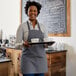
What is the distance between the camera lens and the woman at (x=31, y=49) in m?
1.91

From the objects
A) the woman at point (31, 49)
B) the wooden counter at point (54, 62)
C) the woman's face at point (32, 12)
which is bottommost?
the wooden counter at point (54, 62)

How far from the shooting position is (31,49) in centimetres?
192

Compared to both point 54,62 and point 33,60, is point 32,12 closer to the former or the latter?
point 33,60

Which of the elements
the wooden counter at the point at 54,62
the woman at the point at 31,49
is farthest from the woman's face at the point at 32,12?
the wooden counter at the point at 54,62

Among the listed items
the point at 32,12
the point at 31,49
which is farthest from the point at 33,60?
the point at 32,12

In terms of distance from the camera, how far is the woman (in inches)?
75.1

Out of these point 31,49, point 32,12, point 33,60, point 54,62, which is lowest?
point 54,62

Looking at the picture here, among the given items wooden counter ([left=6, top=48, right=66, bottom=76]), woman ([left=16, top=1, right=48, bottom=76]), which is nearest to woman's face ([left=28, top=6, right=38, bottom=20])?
woman ([left=16, top=1, right=48, bottom=76])

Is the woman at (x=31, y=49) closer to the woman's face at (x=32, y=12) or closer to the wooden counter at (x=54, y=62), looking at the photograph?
the woman's face at (x=32, y=12)

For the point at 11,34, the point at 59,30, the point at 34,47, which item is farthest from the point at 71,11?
the point at 11,34

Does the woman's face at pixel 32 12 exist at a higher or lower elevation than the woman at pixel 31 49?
higher

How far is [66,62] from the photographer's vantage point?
10.7 feet

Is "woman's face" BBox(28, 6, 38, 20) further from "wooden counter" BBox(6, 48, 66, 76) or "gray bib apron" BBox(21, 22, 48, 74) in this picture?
"wooden counter" BBox(6, 48, 66, 76)

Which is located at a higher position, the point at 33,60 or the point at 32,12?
the point at 32,12
